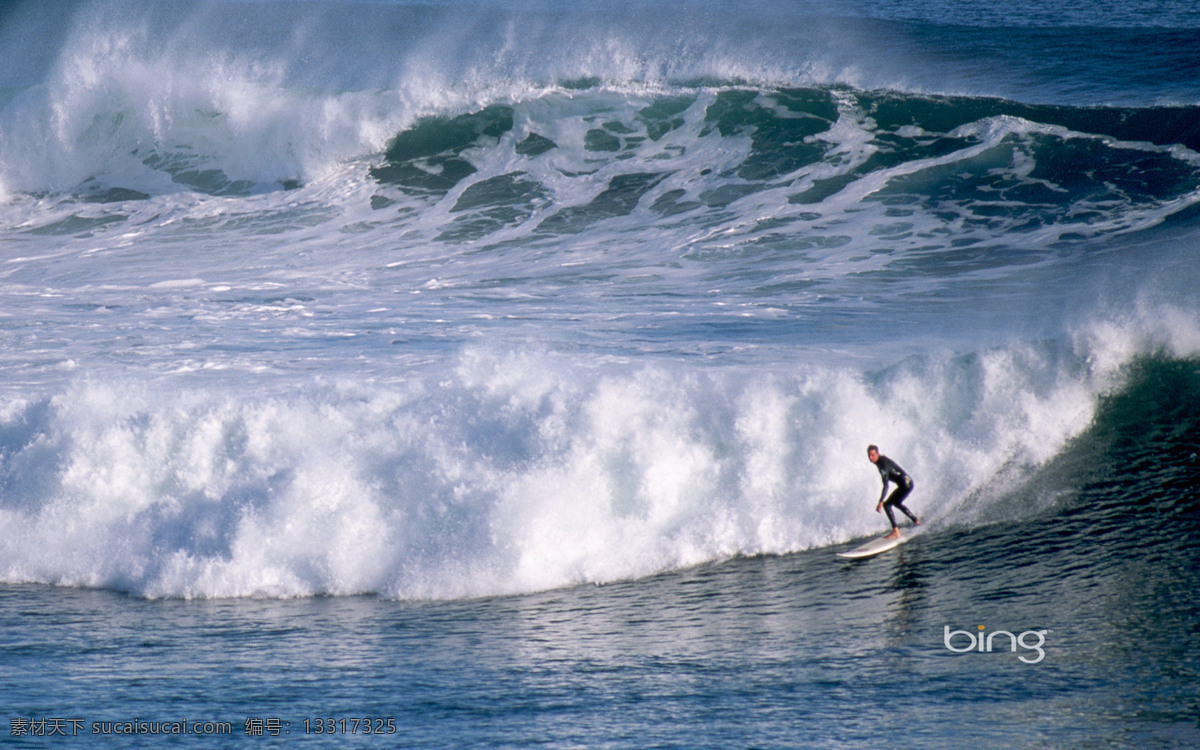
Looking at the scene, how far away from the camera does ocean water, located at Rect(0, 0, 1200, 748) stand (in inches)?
229

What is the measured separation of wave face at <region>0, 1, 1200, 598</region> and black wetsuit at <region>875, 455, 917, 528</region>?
453mm

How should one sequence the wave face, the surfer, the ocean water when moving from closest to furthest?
1. the ocean water
2. the surfer
3. the wave face

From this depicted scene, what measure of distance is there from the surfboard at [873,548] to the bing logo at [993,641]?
1506mm

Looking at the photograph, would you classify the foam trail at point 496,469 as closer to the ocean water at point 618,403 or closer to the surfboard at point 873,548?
the ocean water at point 618,403

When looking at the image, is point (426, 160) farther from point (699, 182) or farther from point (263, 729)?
point (263, 729)

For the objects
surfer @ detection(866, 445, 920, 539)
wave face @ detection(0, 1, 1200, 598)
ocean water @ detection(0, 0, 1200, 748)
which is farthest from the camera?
wave face @ detection(0, 1, 1200, 598)

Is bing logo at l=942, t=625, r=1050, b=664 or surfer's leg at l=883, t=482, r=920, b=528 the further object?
surfer's leg at l=883, t=482, r=920, b=528

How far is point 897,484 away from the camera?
7.86m

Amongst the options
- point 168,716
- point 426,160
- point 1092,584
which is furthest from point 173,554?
point 426,160

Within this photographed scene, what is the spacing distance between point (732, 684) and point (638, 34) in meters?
16.3

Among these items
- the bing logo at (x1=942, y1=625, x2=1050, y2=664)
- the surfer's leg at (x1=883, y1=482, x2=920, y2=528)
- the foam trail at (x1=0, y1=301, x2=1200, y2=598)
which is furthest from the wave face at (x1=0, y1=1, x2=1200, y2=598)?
the bing logo at (x1=942, y1=625, x2=1050, y2=664)

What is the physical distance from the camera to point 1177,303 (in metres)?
10.2

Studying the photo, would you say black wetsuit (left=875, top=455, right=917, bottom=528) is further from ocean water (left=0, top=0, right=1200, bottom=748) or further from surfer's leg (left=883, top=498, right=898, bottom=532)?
ocean water (left=0, top=0, right=1200, bottom=748)

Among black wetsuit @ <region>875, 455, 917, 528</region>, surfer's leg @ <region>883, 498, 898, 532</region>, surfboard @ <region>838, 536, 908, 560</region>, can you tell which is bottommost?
surfboard @ <region>838, 536, 908, 560</region>
